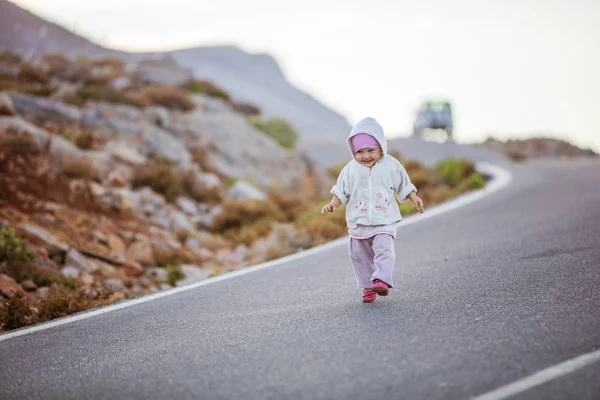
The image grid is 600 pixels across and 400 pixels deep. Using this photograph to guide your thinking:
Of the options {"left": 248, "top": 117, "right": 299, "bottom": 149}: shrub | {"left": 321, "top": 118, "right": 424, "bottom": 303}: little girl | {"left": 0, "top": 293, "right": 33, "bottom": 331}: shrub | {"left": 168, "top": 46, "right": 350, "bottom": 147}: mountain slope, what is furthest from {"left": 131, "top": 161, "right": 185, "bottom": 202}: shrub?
{"left": 168, "top": 46, "right": 350, "bottom": 147}: mountain slope

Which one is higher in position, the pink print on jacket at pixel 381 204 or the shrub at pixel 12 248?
the pink print on jacket at pixel 381 204

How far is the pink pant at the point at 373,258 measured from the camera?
472cm

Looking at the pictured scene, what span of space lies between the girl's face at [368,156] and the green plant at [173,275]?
4.04 m

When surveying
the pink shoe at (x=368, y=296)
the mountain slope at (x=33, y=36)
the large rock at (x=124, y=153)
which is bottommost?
the large rock at (x=124, y=153)

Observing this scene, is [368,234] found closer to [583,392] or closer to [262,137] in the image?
[583,392]

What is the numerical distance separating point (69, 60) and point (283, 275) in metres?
22.6

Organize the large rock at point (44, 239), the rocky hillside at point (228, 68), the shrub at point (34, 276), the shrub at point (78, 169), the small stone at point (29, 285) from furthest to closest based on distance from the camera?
the rocky hillside at point (228, 68) < the shrub at point (78, 169) < the large rock at point (44, 239) < the shrub at point (34, 276) < the small stone at point (29, 285)

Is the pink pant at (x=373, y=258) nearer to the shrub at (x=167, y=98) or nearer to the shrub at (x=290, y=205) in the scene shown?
the shrub at (x=290, y=205)

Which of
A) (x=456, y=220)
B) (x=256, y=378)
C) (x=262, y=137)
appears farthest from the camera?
(x=262, y=137)

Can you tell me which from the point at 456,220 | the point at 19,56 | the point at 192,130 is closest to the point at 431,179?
the point at 456,220

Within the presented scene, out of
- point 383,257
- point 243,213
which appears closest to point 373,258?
point 383,257

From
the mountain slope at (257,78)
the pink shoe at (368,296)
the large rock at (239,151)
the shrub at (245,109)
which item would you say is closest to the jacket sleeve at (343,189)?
the pink shoe at (368,296)

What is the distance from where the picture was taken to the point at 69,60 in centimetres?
2586

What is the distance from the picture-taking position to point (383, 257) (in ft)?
15.6
